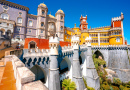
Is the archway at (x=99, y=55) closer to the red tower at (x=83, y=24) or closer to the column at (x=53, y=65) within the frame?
the red tower at (x=83, y=24)

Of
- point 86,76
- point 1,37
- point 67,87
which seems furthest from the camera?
point 86,76

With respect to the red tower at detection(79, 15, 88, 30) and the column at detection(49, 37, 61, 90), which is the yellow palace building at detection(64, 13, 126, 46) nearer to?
the red tower at detection(79, 15, 88, 30)

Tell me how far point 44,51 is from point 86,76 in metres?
15.9

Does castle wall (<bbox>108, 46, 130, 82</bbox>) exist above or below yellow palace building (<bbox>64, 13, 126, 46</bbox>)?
below

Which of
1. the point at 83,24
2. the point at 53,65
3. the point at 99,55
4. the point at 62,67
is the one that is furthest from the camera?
the point at 83,24

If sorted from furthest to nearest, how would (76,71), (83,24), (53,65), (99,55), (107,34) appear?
(83,24) → (107,34) → (99,55) → (76,71) → (53,65)

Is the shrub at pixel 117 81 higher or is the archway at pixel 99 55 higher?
the archway at pixel 99 55

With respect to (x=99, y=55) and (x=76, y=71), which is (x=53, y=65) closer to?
(x=76, y=71)

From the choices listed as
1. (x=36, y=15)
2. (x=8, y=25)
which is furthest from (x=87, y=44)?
(x=8, y=25)

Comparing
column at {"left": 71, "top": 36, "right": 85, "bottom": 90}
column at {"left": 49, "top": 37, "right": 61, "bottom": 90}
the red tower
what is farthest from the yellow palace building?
column at {"left": 49, "top": 37, "right": 61, "bottom": 90}

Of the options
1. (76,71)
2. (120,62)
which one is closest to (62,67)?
(76,71)

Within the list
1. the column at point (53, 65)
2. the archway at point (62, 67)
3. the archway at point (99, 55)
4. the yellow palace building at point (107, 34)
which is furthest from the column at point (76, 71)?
the yellow palace building at point (107, 34)

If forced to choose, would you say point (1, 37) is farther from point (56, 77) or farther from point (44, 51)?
Result: point (56, 77)

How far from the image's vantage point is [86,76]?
20594 millimetres
